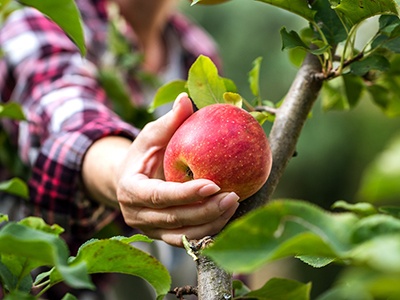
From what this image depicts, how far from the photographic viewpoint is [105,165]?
849 mm

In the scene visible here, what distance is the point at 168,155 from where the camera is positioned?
60 centimetres

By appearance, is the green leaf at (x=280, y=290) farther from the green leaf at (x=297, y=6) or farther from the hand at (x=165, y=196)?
the green leaf at (x=297, y=6)

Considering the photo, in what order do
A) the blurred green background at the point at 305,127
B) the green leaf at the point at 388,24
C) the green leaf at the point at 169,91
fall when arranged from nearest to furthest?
the green leaf at the point at 388,24 < the green leaf at the point at 169,91 < the blurred green background at the point at 305,127

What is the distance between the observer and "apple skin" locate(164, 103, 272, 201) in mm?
559

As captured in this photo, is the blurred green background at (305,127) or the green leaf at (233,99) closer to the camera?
the green leaf at (233,99)

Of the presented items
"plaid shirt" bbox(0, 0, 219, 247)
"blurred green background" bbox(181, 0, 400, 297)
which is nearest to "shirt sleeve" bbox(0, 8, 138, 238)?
"plaid shirt" bbox(0, 0, 219, 247)

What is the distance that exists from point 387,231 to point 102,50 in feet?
4.11

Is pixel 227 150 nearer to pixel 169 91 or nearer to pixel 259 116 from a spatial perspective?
pixel 259 116

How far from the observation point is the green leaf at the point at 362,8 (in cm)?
54

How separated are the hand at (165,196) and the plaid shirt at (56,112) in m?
0.28

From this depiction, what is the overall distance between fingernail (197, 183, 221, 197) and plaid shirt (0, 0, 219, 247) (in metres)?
0.41

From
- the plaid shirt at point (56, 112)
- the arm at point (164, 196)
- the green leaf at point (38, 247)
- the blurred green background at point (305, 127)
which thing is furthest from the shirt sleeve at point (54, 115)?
the blurred green background at point (305, 127)

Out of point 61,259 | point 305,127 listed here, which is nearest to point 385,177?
point 61,259

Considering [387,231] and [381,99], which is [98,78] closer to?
[381,99]
